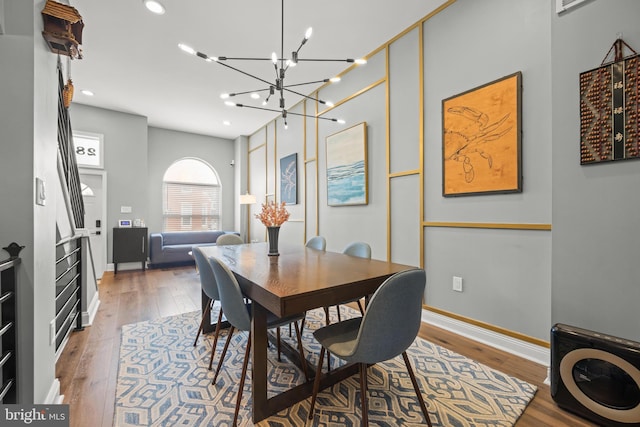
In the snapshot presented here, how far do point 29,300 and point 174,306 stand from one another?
7.14 feet

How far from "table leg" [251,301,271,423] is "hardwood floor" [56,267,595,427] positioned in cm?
79

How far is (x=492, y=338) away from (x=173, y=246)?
5.64m

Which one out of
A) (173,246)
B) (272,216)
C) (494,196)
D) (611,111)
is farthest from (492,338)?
(173,246)

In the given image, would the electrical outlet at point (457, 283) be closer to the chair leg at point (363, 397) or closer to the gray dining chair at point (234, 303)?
the chair leg at point (363, 397)

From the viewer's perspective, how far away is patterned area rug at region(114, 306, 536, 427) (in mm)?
1423

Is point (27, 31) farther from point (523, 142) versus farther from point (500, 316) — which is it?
point (500, 316)

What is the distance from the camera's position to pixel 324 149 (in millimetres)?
3957

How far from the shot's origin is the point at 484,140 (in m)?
2.21

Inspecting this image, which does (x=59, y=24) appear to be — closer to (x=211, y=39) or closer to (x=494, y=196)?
(x=211, y=39)

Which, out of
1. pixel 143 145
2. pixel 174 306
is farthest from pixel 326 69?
pixel 143 145

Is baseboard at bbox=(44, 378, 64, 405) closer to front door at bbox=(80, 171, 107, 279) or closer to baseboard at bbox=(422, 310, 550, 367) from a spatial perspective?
baseboard at bbox=(422, 310, 550, 367)

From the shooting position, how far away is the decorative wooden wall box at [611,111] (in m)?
1.41

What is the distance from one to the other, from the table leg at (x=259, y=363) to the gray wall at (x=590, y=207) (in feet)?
5.96

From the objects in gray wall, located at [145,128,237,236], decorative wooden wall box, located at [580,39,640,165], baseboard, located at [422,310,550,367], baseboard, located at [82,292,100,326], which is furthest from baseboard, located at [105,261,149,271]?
decorative wooden wall box, located at [580,39,640,165]
